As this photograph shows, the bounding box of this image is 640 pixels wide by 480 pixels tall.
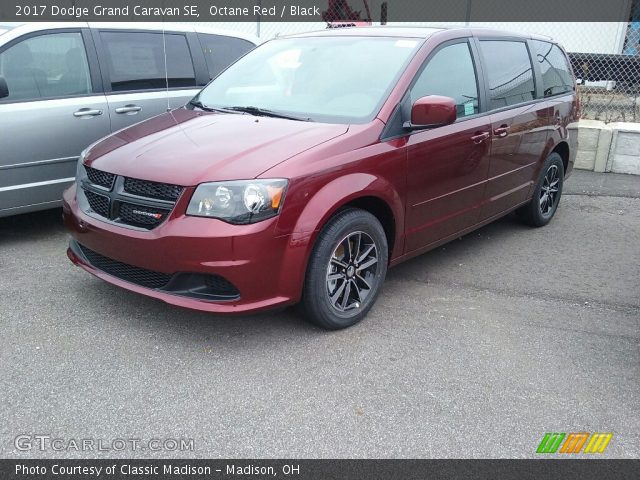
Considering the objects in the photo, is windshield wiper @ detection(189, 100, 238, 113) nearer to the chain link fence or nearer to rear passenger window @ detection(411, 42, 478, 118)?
rear passenger window @ detection(411, 42, 478, 118)

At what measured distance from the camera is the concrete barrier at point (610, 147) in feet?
25.7

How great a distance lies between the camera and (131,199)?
3270 mm

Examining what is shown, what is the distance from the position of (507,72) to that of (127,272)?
129 inches

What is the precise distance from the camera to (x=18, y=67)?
15.5 ft

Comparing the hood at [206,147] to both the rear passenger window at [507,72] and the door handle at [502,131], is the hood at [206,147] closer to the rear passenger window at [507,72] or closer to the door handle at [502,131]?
the door handle at [502,131]

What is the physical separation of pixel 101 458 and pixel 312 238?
1.46 metres

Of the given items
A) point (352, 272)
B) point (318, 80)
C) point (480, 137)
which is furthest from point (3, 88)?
point (480, 137)

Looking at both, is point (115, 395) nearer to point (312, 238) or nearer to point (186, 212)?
point (186, 212)

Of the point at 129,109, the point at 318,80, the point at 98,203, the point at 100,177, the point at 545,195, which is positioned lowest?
the point at 545,195

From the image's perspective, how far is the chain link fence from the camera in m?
9.62

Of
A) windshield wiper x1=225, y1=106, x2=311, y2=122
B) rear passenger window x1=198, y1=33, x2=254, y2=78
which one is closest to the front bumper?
windshield wiper x1=225, y1=106, x2=311, y2=122

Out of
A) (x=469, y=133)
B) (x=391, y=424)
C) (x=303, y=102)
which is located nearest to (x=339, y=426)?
(x=391, y=424)

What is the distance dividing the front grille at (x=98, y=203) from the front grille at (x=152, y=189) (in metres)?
0.19
